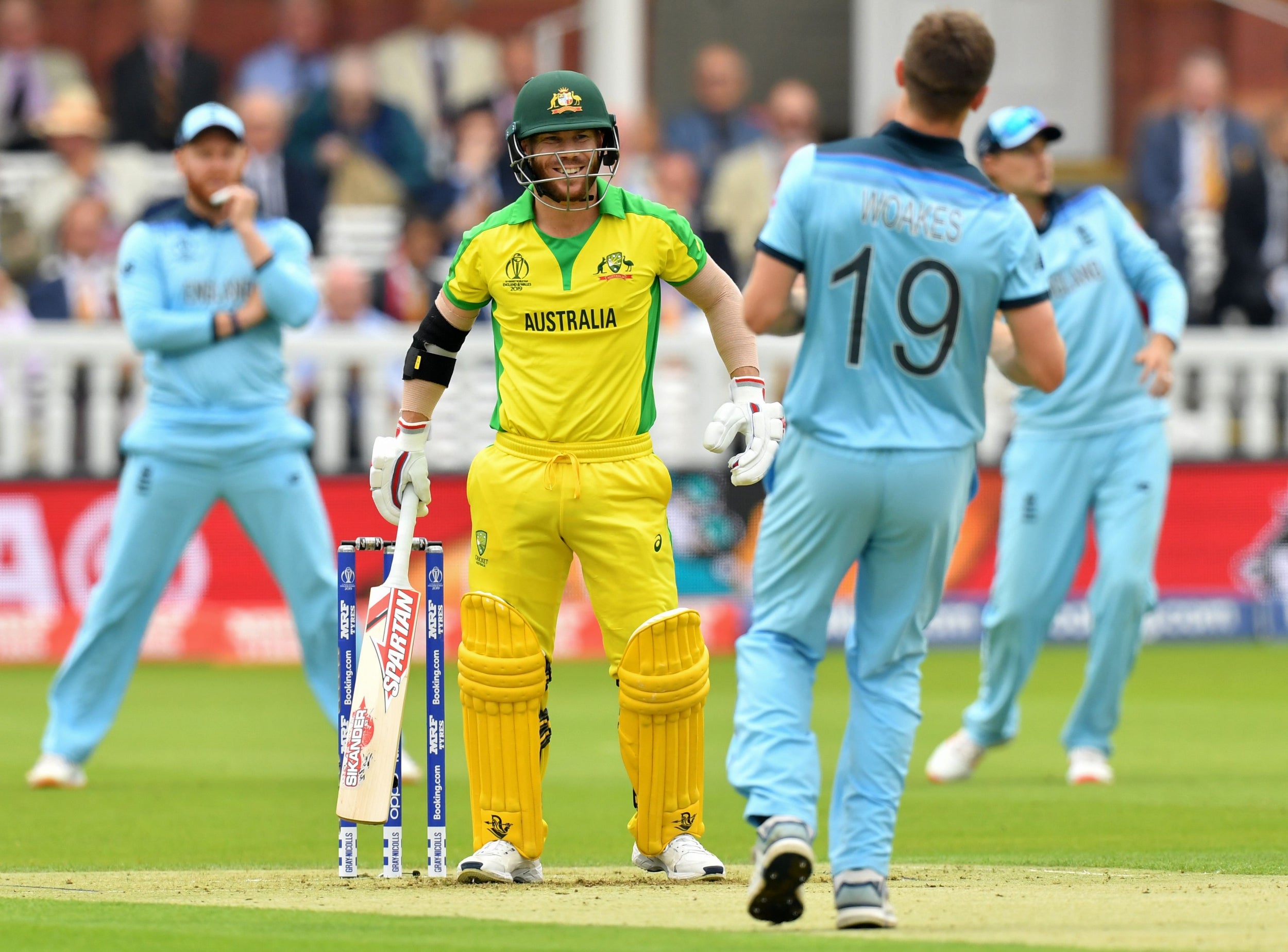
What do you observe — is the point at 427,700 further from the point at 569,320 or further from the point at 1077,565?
the point at 1077,565

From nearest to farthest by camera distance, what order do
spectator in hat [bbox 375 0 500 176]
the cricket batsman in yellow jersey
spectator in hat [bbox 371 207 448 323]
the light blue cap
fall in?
the cricket batsman in yellow jersey, the light blue cap, spectator in hat [bbox 371 207 448 323], spectator in hat [bbox 375 0 500 176]

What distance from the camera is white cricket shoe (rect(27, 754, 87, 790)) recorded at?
29.3 ft

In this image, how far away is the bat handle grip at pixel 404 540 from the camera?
251 inches

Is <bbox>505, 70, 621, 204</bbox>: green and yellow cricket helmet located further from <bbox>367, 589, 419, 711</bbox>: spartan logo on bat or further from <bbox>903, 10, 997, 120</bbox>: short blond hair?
<bbox>367, 589, 419, 711</bbox>: spartan logo on bat

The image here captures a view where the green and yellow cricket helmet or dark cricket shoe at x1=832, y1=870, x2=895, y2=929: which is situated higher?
the green and yellow cricket helmet

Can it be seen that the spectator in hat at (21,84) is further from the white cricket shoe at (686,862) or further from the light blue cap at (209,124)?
the white cricket shoe at (686,862)

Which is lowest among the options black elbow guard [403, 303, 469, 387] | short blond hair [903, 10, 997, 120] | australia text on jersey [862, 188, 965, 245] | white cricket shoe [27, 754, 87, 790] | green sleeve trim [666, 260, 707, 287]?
white cricket shoe [27, 754, 87, 790]

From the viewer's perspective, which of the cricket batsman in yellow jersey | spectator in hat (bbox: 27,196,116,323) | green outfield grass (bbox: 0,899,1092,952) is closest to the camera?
green outfield grass (bbox: 0,899,1092,952)

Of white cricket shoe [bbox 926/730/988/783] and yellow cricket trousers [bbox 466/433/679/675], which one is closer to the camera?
yellow cricket trousers [bbox 466/433/679/675]

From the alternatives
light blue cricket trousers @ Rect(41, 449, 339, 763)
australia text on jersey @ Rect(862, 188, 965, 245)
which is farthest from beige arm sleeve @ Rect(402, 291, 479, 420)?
light blue cricket trousers @ Rect(41, 449, 339, 763)

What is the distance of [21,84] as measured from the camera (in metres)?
17.0

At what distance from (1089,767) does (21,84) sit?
36.4ft

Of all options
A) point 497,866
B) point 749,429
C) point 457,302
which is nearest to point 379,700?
point 497,866

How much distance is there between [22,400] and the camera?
13.8 m
